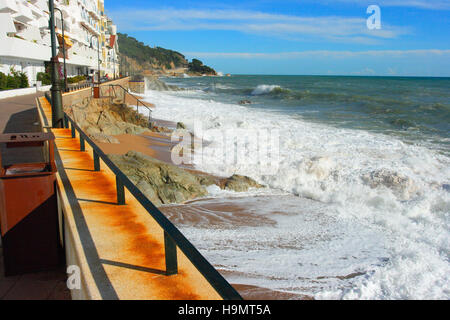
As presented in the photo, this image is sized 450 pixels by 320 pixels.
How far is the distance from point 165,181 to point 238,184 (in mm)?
2117

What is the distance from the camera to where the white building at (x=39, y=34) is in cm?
3081

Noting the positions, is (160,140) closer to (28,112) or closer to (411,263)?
(28,112)

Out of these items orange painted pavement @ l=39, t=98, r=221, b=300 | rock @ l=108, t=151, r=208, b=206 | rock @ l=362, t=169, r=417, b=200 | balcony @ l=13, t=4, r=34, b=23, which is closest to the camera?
orange painted pavement @ l=39, t=98, r=221, b=300

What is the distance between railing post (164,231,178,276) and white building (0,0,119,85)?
32.7 metres

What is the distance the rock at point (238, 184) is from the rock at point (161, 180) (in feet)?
2.49

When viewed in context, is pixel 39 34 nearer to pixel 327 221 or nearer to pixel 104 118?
pixel 104 118

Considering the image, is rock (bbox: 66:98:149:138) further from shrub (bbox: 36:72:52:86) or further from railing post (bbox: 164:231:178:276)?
shrub (bbox: 36:72:52:86)

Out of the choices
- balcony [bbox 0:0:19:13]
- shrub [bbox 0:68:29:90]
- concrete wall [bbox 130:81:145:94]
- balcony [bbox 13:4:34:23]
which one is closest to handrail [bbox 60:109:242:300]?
shrub [bbox 0:68:29:90]

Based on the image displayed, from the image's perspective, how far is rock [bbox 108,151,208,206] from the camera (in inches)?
375

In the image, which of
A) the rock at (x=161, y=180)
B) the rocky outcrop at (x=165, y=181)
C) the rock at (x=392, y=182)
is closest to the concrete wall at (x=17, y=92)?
the rocky outcrop at (x=165, y=181)

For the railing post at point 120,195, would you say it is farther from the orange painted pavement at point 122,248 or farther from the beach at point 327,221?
the beach at point 327,221

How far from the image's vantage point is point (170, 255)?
8.23 ft

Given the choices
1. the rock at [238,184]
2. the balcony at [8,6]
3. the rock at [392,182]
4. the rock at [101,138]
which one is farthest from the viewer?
the balcony at [8,6]

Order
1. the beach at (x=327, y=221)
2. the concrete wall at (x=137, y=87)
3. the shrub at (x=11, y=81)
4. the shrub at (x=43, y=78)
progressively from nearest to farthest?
the beach at (x=327, y=221), the shrub at (x=11, y=81), the shrub at (x=43, y=78), the concrete wall at (x=137, y=87)
